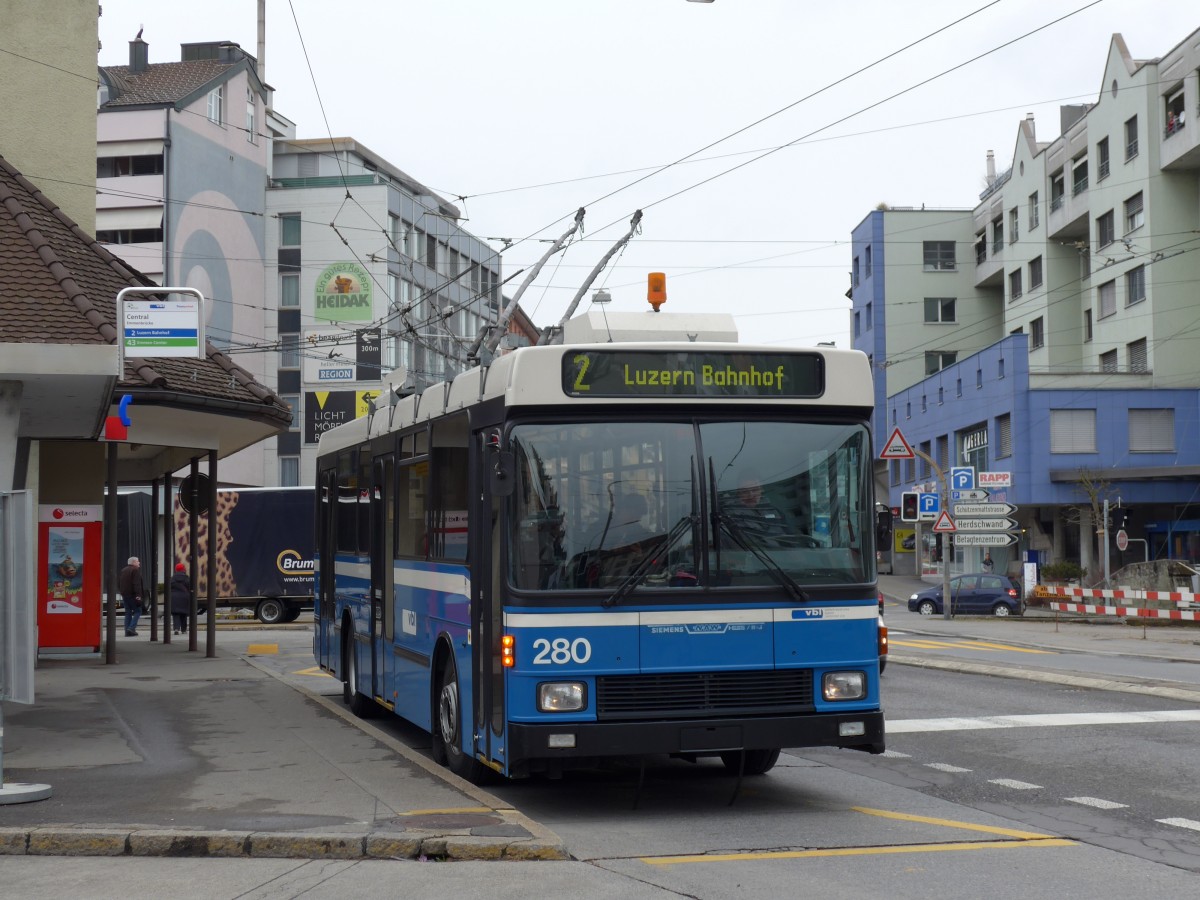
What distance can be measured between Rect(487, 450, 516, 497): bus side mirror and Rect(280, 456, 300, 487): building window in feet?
211

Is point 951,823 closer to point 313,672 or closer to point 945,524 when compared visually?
point 313,672

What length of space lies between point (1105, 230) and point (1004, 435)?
8.77m

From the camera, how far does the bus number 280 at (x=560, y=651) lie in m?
9.23

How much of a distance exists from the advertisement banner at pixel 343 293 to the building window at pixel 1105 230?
29.6 meters

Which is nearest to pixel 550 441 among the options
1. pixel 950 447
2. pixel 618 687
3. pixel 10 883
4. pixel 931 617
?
pixel 618 687

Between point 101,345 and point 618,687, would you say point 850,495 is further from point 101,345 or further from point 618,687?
point 101,345

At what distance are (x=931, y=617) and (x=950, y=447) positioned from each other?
Result: 2491 centimetres

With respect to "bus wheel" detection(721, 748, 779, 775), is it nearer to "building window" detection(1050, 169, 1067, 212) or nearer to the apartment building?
the apartment building

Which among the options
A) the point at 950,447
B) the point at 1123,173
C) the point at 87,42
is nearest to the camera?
the point at 87,42

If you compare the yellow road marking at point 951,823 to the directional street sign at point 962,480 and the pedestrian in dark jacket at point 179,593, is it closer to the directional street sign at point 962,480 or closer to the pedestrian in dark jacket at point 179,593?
the pedestrian in dark jacket at point 179,593

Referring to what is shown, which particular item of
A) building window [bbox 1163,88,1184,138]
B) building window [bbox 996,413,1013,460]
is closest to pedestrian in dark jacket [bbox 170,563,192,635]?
building window [bbox 996,413,1013,460]

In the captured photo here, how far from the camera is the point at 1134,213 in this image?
5575cm

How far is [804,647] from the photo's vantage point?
31.3 feet

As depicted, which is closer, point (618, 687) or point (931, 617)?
point (618, 687)
